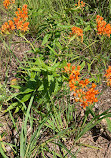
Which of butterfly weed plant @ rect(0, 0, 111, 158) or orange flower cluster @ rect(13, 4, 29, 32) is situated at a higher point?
orange flower cluster @ rect(13, 4, 29, 32)

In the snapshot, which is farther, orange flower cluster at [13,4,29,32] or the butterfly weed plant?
orange flower cluster at [13,4,29,32]

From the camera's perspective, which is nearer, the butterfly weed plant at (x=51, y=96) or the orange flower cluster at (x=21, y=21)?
the butterfly weed plant at (x=51, y=96)

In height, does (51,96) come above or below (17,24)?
below

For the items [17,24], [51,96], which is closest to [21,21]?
[17,24]

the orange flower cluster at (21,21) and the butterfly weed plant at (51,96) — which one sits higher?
the orange flower cluster at (21,21)

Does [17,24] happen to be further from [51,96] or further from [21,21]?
[51,96]

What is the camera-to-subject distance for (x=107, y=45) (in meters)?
2.67

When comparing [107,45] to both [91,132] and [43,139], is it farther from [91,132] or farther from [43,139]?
[43,139]

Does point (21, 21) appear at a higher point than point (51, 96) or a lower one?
higher

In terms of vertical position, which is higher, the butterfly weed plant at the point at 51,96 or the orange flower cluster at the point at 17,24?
the orange flower cluster at the point at 17,24

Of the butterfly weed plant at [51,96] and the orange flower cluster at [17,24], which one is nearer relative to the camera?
the butterfly weed plant at [51,96]

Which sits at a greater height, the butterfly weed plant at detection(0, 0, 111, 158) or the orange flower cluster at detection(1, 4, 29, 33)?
the orange flower cluster at detection(1, 4, 29, 33)

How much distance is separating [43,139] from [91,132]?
0.55 meters

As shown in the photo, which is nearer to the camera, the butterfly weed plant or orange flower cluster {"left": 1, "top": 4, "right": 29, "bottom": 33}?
the butterfly weed plant
